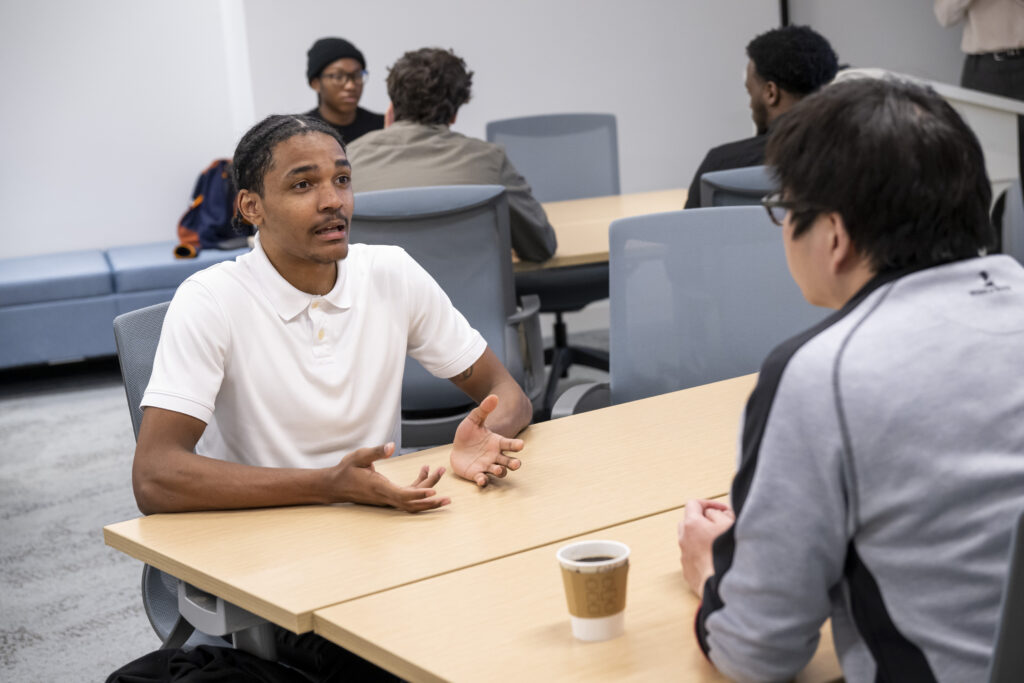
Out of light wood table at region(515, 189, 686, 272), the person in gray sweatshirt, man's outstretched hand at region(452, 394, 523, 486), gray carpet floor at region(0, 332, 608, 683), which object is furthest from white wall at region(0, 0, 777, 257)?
the person in gray sweatshirt

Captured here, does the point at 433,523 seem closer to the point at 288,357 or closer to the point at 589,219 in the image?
the point at 288,357

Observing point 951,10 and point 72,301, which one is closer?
point 72,301

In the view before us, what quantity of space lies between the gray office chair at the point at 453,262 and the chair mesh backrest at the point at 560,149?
213cm

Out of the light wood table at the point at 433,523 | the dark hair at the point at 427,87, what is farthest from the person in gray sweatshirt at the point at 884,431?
the dark hair at the point at 427,87

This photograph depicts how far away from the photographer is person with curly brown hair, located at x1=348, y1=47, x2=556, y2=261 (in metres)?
3.21

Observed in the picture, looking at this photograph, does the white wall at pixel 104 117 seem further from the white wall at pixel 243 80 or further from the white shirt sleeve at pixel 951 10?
the white shirt sleeve at pixel 951 10

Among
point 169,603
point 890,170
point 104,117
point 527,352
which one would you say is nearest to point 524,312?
point 527,352

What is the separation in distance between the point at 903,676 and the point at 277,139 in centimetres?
141

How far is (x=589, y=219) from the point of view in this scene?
4.11 metres

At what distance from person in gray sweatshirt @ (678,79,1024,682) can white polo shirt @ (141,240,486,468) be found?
1013mm

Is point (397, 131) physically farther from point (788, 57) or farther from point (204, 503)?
point (204, 503)

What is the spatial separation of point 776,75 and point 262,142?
6.18 ft

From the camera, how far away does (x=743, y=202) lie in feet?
9.55

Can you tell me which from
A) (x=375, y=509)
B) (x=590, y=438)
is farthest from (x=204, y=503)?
(x=590, y=438)
